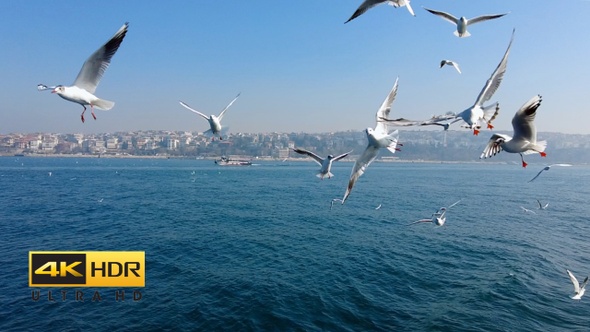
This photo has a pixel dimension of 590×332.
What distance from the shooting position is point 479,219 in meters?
37.8

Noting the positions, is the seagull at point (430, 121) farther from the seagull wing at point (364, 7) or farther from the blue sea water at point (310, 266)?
the blue sea water at point (310, 266)

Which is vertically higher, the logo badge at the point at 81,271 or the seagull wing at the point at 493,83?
the seagull wing at the point at 493,83

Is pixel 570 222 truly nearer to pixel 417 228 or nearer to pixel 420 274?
pixel 417 228

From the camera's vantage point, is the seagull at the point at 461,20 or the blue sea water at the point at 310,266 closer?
the seagull at the point at 461,20

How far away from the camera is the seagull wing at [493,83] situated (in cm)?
517

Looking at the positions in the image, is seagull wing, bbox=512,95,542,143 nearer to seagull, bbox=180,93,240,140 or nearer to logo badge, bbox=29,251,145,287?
seagull, bbox=180,93,240,140

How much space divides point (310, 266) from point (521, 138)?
18.1 m

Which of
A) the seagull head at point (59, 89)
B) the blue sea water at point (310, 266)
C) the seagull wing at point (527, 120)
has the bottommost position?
the blue sea water at point (310, 266)

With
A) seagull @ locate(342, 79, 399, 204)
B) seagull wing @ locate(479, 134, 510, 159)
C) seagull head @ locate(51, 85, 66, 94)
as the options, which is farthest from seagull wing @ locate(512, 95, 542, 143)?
seagull head @ locate(51, 85, 66, 94)

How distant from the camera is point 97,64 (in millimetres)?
5938

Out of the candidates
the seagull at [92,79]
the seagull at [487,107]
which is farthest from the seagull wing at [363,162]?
the seagull at [92,79]

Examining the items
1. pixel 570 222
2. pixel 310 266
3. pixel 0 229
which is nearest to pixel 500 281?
pixel 310 266

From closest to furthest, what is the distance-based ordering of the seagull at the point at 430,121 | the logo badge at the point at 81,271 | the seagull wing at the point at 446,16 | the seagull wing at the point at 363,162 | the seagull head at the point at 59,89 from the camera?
the seagull at the point at 430,121 < the seagull head at the point at 59,89 < the seagull wing at the point at 446,16 < the seagull wing at the point at 363,162 < the logo badge at the point at 81,271

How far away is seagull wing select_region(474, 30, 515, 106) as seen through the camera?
5172 mm
